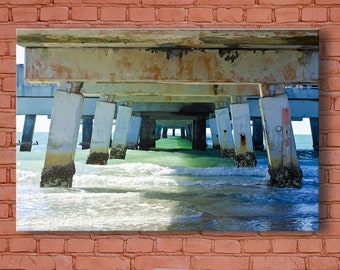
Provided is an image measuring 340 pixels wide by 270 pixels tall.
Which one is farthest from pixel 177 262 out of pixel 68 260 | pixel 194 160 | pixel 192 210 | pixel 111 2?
pixel 111 2

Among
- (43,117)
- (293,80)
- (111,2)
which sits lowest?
(43,117)

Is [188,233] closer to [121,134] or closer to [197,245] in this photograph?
[197,245]

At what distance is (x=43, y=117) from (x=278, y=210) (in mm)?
1208

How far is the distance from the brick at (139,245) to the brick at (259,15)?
42.5 inches

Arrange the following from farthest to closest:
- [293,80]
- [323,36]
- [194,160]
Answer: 1. [194,160]
2. [293,80]
3. [323,36]

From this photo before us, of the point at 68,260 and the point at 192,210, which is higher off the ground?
the point at 192,210

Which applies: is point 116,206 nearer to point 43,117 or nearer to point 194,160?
point 43,117

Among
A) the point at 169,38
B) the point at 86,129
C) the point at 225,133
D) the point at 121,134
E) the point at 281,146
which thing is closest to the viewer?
the point at 169,38

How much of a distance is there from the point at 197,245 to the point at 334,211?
2.05 feet

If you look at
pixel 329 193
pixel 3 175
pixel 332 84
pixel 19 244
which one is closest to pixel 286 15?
pixel 332 84

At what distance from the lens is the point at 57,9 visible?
7.99ft

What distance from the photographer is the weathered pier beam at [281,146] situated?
263cm

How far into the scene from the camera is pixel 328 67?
7.95 ft

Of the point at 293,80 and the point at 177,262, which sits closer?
the point at 177,262
